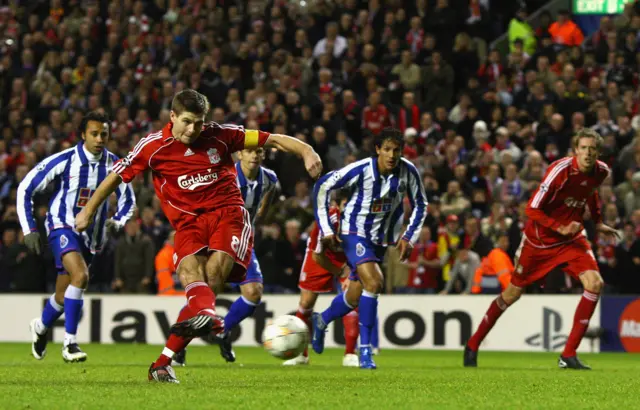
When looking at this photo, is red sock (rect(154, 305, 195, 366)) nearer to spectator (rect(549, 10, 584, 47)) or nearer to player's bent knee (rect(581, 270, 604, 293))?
player's bent knee (rect(581, 270, 604, 293))

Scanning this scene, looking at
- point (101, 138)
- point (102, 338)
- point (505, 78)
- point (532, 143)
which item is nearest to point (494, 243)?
point (532, 143)

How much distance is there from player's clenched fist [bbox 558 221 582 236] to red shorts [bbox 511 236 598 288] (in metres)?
0.21

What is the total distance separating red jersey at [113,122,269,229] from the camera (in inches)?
366

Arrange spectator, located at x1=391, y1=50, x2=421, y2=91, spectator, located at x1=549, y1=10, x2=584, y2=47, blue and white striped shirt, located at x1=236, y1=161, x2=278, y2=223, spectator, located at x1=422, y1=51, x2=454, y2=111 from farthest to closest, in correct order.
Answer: spectator, located at x1=549, y1=10, x2=584, y2=47 → spectator, located at x1=391, y1=50, x2=421, y2=91 → spectator, located at x1=422, y1=51, x2=454, y2=111 → blue and white striped shirt, located at x1=236, y1=161, x2=278, y2=223

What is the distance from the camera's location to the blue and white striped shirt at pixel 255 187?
1300 centimetres

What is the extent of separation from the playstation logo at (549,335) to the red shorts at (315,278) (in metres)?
5.08

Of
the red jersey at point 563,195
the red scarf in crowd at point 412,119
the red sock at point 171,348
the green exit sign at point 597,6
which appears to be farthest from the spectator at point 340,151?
the red sock at point 171,348

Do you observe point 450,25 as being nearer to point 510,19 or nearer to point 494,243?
point 510,19

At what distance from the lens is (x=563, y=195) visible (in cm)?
1245

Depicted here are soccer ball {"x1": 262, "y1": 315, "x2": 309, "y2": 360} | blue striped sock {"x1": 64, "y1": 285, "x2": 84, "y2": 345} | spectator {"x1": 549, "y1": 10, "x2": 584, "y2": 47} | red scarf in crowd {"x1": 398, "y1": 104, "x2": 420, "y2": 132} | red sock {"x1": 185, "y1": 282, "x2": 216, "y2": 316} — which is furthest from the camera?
spectator {"x1": 549, "y1": 10, "x2": 584, "y2": 47}

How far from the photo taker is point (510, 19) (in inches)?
1008

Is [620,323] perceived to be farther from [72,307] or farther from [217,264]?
[217,264]

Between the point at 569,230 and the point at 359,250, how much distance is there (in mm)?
2071

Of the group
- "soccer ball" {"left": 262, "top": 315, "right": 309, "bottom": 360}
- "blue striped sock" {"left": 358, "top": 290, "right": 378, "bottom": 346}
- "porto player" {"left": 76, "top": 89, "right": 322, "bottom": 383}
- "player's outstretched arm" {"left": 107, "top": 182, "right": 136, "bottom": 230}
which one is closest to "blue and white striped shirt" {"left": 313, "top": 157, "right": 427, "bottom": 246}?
"blue striped sock" {"left": 358, "top": 290, "right": 378, "bottom": 346}
